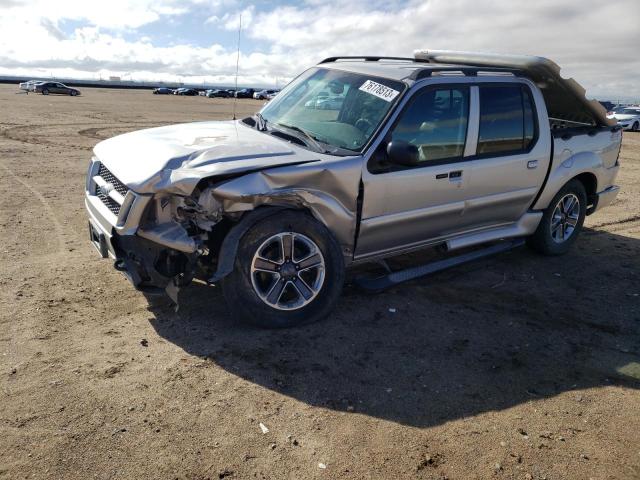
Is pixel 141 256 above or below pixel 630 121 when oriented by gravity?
below

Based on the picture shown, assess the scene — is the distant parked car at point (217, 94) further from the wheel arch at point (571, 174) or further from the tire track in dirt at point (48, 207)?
the wheel arch at point (571, 174)

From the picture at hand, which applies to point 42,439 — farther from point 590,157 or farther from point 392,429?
point 590,157

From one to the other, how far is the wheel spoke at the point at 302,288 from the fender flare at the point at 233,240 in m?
0.55

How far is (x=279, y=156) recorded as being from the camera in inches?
155

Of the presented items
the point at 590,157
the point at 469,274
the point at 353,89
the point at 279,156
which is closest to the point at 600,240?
the point at 590,157

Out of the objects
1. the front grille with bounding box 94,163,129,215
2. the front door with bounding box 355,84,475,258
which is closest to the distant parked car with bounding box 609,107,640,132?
the front door with bounding box 355,84,475,258

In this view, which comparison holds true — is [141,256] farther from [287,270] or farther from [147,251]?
[287,270]

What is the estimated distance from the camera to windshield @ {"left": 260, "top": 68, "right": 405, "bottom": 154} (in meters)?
4.34

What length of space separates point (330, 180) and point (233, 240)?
2.77 ft

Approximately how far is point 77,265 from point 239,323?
2039 mm

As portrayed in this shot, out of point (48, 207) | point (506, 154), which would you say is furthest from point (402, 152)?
point (48, 207)

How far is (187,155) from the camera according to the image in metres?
3.82

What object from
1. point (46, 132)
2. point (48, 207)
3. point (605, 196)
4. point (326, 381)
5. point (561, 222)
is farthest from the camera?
point (46, 132)

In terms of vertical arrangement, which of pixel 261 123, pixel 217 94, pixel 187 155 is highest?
pixel 217 94
